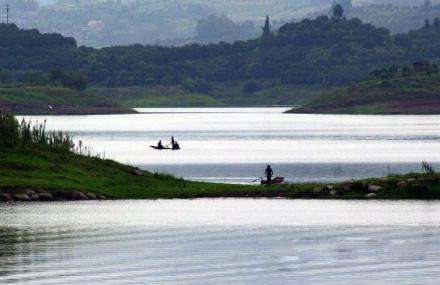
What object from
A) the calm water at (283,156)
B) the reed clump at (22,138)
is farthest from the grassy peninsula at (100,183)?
the calm water at (283,156)

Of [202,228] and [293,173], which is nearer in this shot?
[202,228]

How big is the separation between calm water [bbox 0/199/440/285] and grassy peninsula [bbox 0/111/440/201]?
218cm

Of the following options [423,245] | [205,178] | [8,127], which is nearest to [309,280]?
[423,245]

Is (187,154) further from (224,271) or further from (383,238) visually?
(224,271)

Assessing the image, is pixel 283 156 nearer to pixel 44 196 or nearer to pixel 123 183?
pixel 123 183

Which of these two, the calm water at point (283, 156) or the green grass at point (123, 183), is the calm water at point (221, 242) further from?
the calm water at point (283, 156)

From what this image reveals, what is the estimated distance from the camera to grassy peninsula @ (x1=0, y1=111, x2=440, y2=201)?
72312mm

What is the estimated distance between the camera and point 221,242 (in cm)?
5334

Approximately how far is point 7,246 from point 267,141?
14347cm

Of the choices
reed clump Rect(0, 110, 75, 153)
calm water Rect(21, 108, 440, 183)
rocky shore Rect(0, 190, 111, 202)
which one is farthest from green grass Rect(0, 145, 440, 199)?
calm water Rect(21, 108, 440, 183)

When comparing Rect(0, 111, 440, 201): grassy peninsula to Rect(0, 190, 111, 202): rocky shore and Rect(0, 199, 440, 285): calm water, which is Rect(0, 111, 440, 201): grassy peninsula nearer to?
Rect(0, 190, 111, 202): rocky shore

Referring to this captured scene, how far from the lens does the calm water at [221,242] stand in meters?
43.5

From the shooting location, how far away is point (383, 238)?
5438 cm

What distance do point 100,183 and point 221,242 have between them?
25001 mm
